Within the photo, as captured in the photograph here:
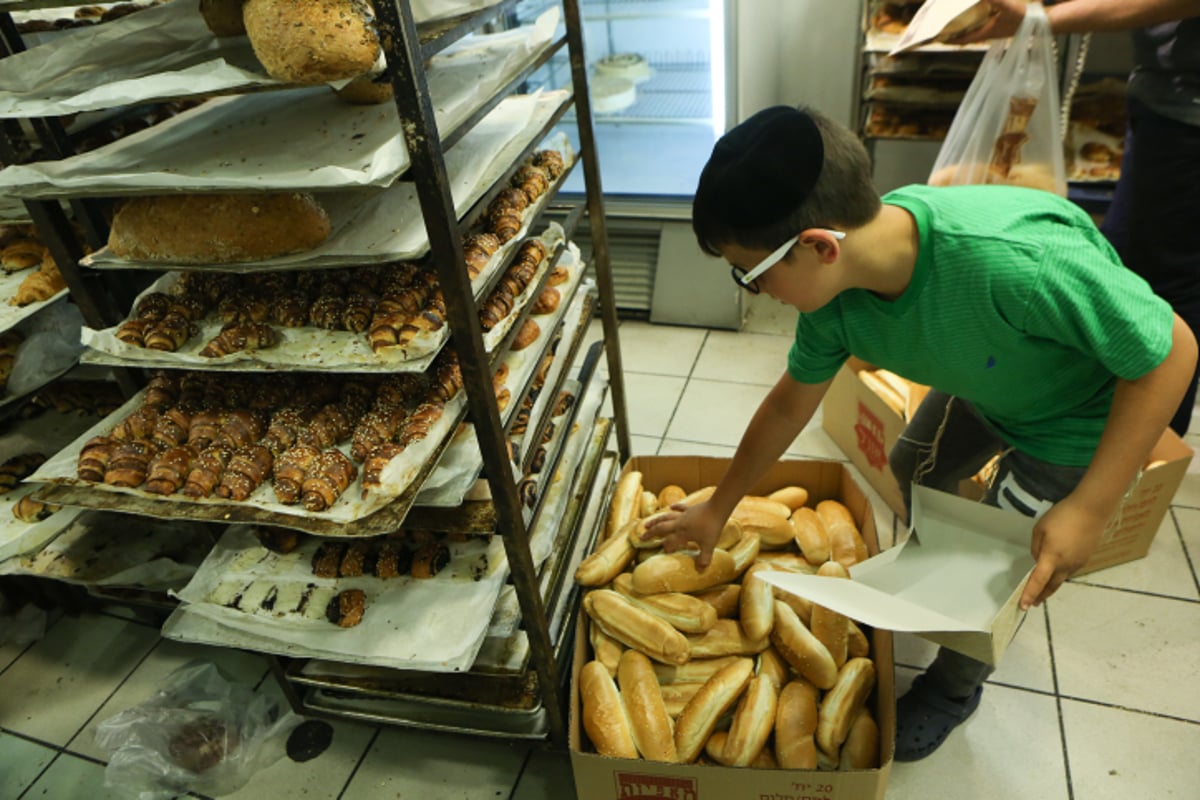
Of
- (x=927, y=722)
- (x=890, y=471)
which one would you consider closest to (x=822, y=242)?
(x=927, y=722)

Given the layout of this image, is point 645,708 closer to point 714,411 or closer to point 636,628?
point 636,628

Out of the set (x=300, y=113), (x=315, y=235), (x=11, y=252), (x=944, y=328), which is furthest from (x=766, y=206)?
(x=11, y=252)

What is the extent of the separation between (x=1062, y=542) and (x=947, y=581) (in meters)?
0.21

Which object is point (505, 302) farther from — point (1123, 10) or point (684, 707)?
point (1123, 10)

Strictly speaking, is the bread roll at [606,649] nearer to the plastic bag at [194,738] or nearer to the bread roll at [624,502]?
the bread roll at [624,502]

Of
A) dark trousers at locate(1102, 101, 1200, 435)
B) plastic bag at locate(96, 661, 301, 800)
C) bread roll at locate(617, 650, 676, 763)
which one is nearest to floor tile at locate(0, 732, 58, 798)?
plastic bag at locate(96, 661, 301, 800)

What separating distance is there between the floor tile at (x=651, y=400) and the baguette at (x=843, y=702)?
132 cm

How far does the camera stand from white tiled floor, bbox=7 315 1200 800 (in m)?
1.66

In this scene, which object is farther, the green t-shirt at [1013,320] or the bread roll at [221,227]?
the bread roll at [221,227]

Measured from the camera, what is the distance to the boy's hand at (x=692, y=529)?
5.31 feet

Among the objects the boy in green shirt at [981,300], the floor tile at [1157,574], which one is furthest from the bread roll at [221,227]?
the floor tile at [1157,574]

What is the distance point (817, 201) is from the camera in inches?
41.1

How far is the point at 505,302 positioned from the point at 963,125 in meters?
1.44

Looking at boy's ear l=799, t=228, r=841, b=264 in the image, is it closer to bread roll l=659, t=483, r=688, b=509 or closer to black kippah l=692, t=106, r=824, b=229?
black kippah l=692, t=106, r=824, b=229
